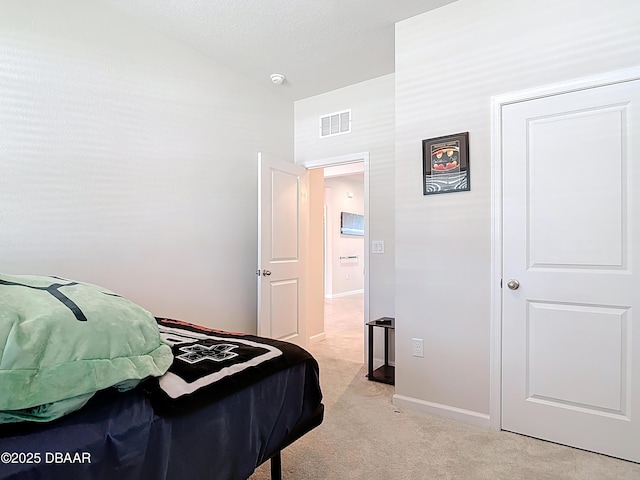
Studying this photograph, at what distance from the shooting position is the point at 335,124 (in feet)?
12.6

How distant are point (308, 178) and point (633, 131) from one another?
279cm

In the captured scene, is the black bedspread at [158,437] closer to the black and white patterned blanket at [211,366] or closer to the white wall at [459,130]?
the black and white patterned blanket at [211,366]

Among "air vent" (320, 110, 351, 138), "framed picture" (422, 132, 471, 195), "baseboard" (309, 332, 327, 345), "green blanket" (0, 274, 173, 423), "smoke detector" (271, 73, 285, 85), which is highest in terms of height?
"smoke detector" (271, 73, 285, 85)

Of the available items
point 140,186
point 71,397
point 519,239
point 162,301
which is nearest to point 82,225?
point 140,186

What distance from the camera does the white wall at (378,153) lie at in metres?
3.47

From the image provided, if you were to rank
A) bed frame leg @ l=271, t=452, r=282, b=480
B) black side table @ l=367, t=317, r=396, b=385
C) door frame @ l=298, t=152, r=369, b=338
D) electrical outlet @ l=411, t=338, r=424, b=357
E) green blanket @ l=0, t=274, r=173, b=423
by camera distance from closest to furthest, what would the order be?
green blanket @ l=0, t=274, r=173, b=423 → bed frame leg @ l=271, t=452, r=282, b=480 → electrical outlet @ l=411, t=338, r=424, b=357 → black side table @ l=367, t=317, r=396, b=385 → door frame @ l=298, t=152, r=369, b=338

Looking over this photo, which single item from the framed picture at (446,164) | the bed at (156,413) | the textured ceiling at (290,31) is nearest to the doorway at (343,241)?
the textured ceiling at (290,31)

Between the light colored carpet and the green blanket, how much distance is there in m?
1.13

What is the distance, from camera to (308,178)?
407 centimetres

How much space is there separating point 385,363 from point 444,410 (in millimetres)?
974

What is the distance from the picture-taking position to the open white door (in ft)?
11.0

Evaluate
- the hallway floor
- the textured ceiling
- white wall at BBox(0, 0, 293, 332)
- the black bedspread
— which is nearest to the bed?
the black bedspread

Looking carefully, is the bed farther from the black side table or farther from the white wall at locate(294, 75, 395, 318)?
the white wall at locate(294, 75, 395, 318)

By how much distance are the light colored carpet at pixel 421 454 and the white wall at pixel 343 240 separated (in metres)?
5.93
